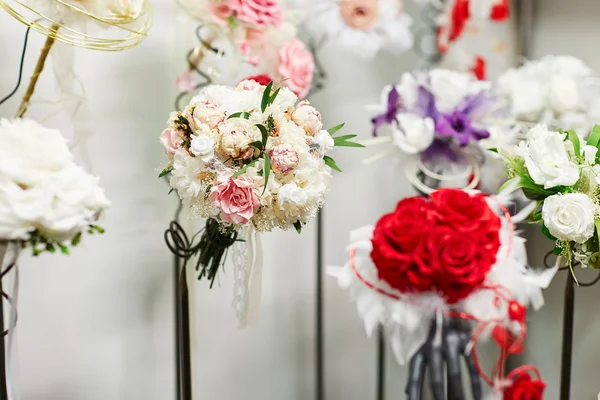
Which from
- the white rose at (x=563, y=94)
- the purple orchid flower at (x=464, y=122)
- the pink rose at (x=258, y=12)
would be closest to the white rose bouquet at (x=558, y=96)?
the white rose at (x=563, y=94)

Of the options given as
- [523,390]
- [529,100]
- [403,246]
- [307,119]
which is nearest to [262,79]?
[307,119]

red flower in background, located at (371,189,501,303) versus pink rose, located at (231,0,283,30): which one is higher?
pink rose, located at (231,0,283,30)

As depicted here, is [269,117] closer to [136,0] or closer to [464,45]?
[136,0]

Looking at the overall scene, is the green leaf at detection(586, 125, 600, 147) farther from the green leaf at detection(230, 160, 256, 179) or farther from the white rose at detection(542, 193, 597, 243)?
the green leaf at detection(230, 160, 256, 179)

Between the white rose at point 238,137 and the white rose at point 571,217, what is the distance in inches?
16.2

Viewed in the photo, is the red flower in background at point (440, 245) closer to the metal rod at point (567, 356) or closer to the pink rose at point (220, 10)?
the metal rod at point (567, 356)

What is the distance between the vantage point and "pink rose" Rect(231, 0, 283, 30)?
3.60 ft

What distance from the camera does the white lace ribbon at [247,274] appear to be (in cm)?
97

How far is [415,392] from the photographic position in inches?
41.4

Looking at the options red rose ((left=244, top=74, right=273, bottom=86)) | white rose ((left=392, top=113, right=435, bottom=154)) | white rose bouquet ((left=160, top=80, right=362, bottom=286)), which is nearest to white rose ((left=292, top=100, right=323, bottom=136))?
white rose bouquet ((left=160, top=80, right=362, bottom=286))

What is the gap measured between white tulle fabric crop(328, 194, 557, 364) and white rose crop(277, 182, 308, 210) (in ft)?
0.99

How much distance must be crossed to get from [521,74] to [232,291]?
0.84 metres

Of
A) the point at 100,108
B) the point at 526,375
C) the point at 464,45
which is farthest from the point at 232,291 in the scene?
the point at 464,45

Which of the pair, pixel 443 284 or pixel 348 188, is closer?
pixel 443 284
